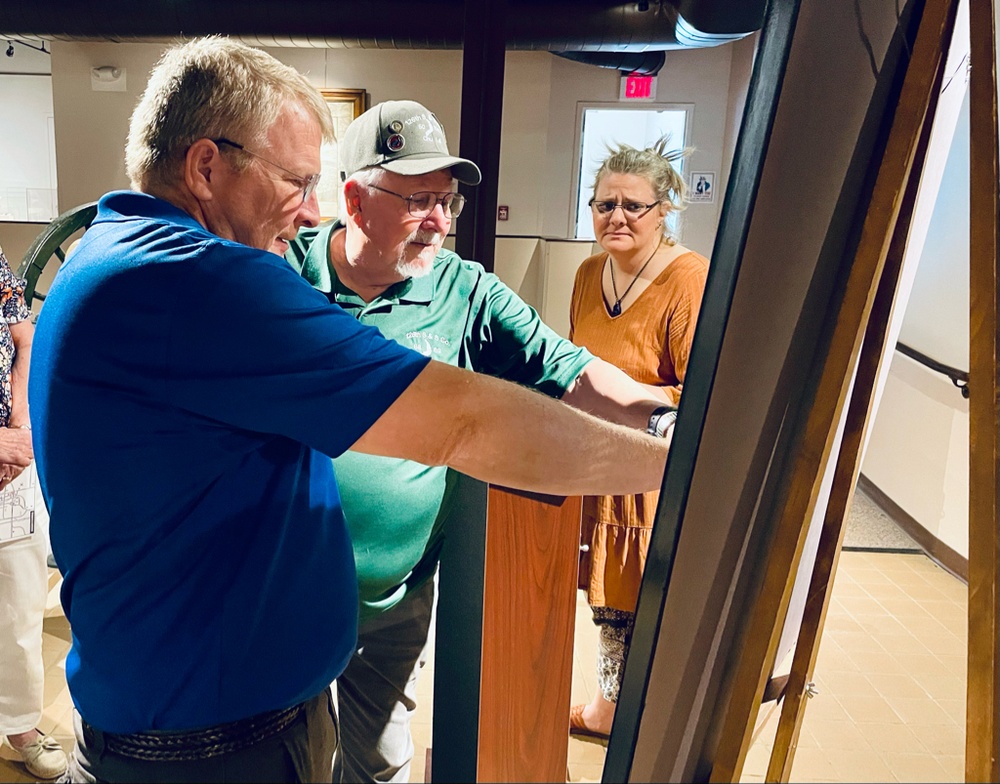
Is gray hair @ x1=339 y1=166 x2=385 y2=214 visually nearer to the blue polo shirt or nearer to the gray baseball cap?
the gray baseball cap

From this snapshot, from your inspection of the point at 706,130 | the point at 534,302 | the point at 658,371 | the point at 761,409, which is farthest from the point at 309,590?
the point at 534,302

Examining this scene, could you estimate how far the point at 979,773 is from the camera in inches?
24.3

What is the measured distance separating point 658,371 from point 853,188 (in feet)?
2.45

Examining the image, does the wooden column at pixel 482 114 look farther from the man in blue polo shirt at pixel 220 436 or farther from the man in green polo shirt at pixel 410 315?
the man in blue polo shirt at pixel 220 436

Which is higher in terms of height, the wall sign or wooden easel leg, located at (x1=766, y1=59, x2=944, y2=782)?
the wall sign

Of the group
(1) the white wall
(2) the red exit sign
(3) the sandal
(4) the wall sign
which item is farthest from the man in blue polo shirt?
(1) the white wall

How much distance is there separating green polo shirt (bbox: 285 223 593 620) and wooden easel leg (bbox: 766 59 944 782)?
0.53m

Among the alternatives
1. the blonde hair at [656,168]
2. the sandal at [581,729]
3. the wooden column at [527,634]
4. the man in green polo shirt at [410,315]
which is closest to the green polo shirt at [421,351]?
the man in green polo shirt at [410,315]

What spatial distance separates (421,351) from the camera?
1.20 meters

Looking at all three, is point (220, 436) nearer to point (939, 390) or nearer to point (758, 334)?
point (758, 334)

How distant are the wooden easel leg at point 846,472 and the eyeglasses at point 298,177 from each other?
58 cm

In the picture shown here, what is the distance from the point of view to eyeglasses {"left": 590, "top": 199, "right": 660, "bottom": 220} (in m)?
1.35

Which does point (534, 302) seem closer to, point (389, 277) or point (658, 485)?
point (389, 277)

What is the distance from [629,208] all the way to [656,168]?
3.6 inches
